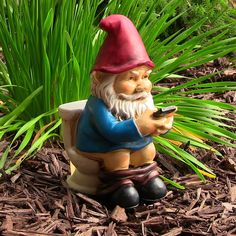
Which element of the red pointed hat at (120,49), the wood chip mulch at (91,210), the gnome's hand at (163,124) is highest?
the red pointed hat at (120,49)

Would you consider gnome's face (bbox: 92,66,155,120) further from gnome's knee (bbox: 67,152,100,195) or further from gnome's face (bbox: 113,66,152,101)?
gnome's knee (bbox: 67,152,100,195)

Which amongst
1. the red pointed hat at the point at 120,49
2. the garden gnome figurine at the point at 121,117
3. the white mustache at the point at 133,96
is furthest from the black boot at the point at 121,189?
the red pointed hat at the point at 120,49

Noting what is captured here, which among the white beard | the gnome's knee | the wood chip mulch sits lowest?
the wood chip mulch

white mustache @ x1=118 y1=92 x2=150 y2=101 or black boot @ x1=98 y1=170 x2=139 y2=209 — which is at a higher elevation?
white mustache @ x1=118 y1=92 x2=150 y2=101

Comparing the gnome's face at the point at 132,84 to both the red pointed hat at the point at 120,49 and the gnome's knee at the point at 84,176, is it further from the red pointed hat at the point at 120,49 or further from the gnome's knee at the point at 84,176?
the gnome's knee at the point at 84,176

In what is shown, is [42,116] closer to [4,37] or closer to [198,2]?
[4,37]

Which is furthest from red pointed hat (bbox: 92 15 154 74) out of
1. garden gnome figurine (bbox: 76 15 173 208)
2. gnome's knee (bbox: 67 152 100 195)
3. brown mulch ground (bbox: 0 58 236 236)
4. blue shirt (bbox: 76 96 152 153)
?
brown mulch ground (bbox: 0 58 236 236)

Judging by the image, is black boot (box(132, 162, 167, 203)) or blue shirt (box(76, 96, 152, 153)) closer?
blue shirt (box(76, 96, 152, 153))

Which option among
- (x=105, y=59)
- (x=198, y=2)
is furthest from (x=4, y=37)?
(x=198, y=2)
